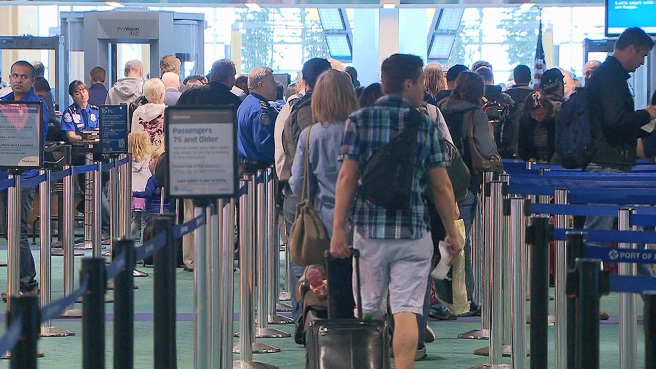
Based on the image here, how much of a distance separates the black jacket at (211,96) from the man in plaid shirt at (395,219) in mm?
4695

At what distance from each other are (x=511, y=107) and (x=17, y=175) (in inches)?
215

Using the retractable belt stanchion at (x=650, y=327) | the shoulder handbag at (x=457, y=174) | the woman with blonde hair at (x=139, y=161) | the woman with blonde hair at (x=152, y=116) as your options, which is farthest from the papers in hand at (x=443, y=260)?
the woman with blonde hair at (x=139, y=161)

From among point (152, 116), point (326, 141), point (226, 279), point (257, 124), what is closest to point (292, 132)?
point (326, 141)

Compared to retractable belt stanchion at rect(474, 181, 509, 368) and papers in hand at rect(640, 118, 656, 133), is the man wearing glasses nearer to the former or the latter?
retractable belt stanchion at rect(474, 181, 509, 368)

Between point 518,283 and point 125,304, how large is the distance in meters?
3.30

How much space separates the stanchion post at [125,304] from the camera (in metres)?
4.17

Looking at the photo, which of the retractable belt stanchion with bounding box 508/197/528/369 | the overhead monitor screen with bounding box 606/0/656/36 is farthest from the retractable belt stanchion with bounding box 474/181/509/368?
the overhead monitor screen with bounding box 606/0/656/36

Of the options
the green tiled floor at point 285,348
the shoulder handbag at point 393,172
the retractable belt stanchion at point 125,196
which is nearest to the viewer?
the shoulder handbag at point 393,172

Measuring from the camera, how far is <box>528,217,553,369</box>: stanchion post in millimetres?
5102

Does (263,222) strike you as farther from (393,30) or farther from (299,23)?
(299,23)

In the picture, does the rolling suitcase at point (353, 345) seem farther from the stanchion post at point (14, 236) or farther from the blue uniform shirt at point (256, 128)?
the blue uniform shirt at point (256, 128)

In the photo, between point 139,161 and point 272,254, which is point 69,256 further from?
point 139,161

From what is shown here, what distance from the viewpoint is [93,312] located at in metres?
3.79

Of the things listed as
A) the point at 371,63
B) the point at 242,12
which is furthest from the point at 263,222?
the point at 242,12
